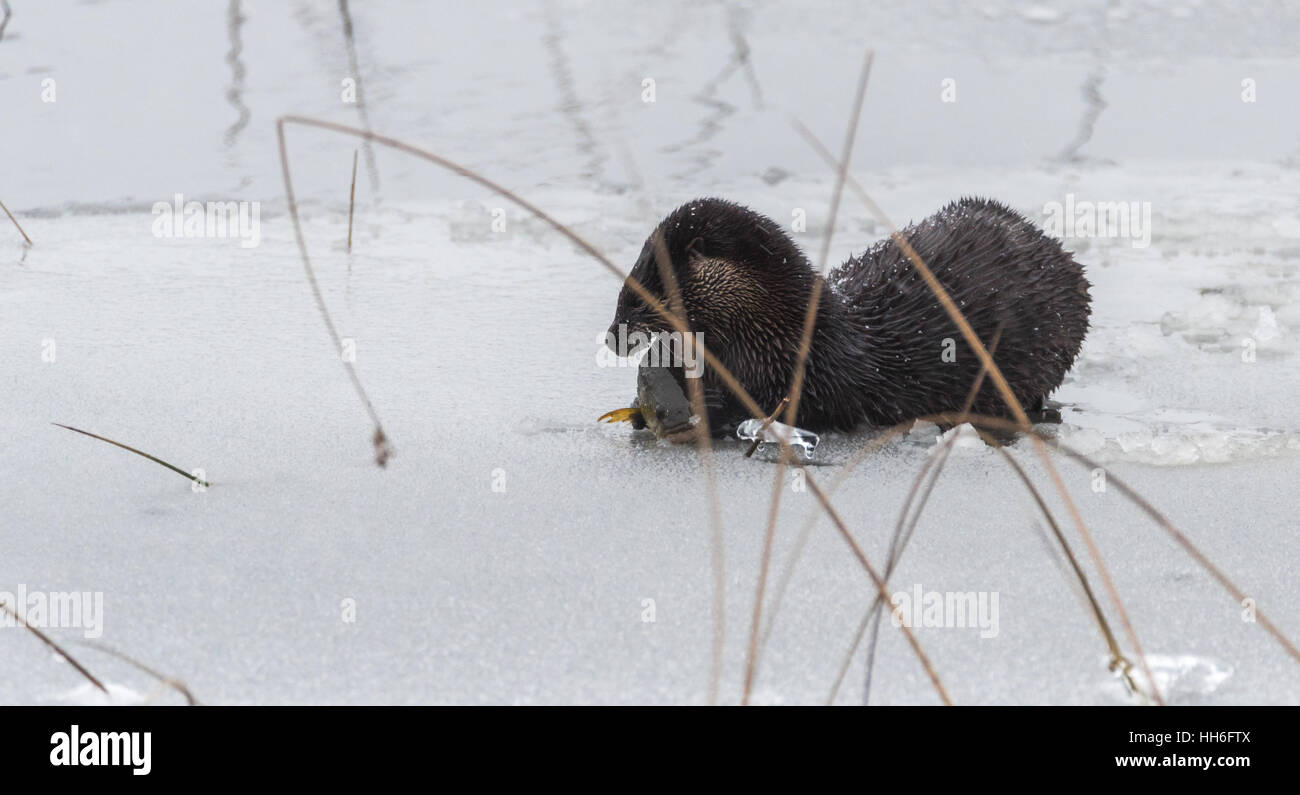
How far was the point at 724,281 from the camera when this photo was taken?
3596 millimetres

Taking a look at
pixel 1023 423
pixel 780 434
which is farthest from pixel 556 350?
pixel 1023 423

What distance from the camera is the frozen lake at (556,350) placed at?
2.37 meters

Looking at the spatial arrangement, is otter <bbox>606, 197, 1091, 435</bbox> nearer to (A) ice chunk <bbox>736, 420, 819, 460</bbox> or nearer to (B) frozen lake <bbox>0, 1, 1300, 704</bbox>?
(A) ice chunk <bbox>736, 420, 819, 460</bbox>

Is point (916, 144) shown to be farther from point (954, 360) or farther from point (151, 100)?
point (151, 100)

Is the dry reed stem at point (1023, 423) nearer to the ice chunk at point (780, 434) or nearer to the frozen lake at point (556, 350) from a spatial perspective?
the frozen lake at point (556, 350)

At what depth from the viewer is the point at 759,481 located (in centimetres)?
320

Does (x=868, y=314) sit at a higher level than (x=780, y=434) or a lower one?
higher

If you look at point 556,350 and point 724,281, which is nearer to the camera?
point 724,281

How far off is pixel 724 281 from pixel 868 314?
17.7 inches

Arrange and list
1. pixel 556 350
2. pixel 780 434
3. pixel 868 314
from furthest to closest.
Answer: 1. pixel 556 350
2. pixel 868 314
3. pixel 780 434

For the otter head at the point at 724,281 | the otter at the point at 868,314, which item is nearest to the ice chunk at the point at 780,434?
the otter at the point at 868,314

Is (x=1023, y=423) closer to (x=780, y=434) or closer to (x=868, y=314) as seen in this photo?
(x=780, y=434)

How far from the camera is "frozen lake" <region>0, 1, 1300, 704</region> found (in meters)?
2.37
